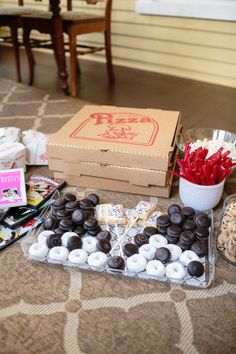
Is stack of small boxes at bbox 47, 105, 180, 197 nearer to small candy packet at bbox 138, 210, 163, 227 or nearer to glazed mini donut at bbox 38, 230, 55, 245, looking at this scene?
small candy packet at bbox 138, 210, 163, 227

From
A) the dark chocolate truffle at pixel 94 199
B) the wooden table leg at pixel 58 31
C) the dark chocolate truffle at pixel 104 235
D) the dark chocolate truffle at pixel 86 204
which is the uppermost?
the wooden table leg at pixel 58 31

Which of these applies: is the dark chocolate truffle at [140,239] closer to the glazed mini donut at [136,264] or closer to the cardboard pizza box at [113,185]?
the glazed mini donut at [136,264]

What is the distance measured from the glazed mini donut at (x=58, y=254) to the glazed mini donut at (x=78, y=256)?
0.05 feet

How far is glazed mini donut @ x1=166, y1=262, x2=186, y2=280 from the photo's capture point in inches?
35.2

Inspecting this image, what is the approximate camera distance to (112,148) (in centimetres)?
121

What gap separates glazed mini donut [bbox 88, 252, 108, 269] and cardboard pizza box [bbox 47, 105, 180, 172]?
1.25ft

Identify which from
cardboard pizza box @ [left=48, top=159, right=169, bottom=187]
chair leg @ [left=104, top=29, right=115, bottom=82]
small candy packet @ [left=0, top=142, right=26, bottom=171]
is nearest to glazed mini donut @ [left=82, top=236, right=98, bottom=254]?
cardboard pizza box @ [left=48, top=159, right=169, bottom=187]

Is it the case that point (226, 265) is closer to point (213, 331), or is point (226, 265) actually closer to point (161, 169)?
point (213, 331)

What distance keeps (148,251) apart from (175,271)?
9cm

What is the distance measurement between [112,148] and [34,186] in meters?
0.34

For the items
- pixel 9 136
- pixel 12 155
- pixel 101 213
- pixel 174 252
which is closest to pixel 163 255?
pixel 174 252

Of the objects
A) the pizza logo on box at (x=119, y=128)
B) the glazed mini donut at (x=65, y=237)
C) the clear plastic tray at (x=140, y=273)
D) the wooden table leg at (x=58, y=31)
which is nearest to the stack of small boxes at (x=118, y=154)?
the pizza logo on box at (x=119, y=128)

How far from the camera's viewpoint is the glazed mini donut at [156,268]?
2.96 ft

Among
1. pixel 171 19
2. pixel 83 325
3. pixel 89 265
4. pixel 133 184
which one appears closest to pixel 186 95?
pixel 171 19
